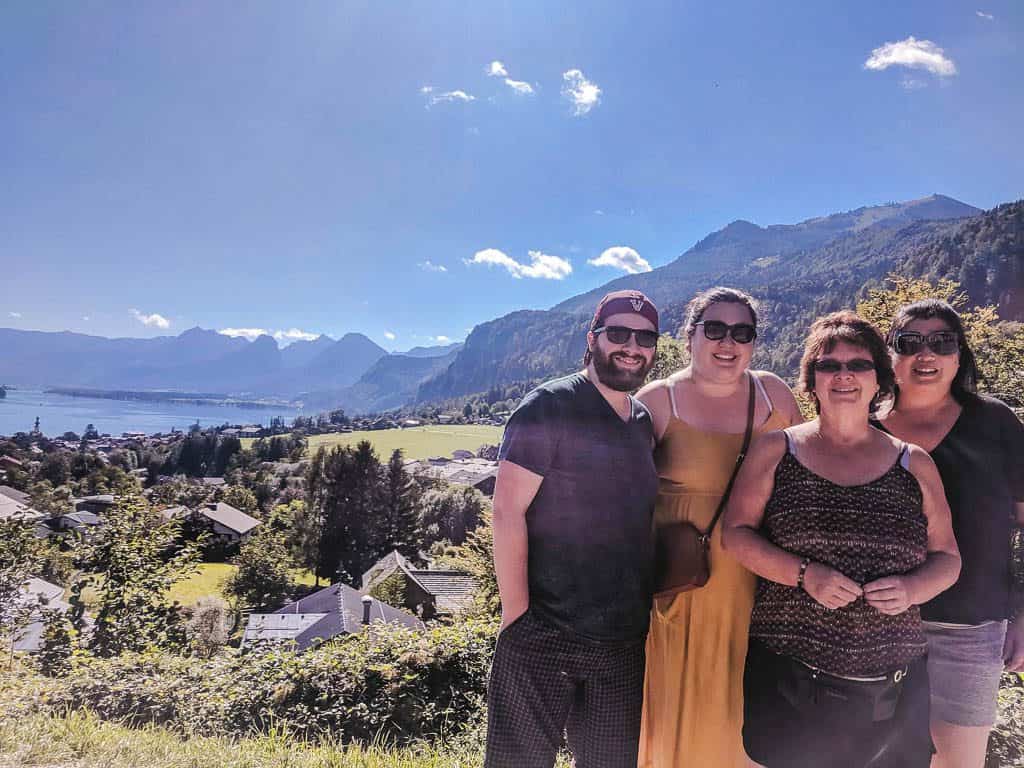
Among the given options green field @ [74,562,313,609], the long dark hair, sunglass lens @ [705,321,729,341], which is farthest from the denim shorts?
green field @ [74,562,313,609]

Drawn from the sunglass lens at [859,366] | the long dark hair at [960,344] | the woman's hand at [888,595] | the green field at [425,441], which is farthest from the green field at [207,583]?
the green field at [425,441]

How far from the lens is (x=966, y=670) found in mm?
2248

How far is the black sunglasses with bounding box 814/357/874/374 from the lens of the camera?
6.66 feet

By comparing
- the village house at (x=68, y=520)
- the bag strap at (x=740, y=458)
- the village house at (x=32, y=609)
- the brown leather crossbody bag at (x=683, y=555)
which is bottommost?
the village house at (x=68, y=520)

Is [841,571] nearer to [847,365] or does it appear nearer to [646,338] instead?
[847,365]

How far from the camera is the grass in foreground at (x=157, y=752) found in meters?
3.08

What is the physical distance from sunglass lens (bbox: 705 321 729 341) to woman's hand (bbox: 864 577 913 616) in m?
1.17

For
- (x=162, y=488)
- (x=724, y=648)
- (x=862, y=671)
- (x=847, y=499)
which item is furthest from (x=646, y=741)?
(x=162, y=488)

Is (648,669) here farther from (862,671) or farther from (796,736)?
(862,671)

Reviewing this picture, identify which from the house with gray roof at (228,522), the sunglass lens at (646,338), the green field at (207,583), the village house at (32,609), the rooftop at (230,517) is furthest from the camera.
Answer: the rooftop at (230,517)

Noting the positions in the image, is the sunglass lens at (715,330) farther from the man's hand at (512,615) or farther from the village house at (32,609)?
the village house at (32,609)

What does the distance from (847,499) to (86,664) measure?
7837 mm

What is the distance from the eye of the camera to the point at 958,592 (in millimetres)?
2232

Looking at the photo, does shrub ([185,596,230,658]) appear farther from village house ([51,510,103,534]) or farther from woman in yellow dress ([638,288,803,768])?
village house ([51,510,103,534])
